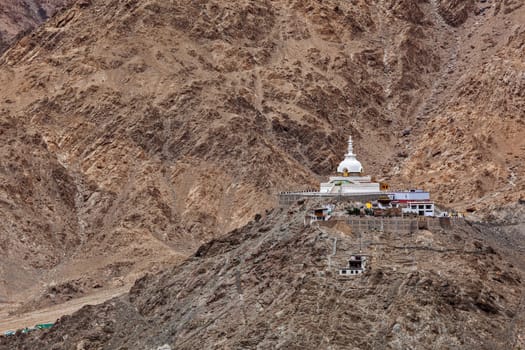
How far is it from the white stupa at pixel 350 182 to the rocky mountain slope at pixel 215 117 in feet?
79.0

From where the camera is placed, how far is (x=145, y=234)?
12506 cm

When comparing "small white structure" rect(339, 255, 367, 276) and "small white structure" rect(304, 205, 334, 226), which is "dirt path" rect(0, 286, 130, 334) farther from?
"small white structure" rect(339, 255, 367, 276)

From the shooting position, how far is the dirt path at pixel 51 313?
110438mm

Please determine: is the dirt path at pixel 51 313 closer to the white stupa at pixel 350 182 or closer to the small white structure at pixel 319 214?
the white stupa at pixel 350 182

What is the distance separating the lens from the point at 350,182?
92938mm

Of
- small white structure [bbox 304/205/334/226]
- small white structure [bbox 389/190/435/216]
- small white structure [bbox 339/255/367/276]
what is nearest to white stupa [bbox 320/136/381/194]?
small white structure [bbox 389/190/435/216]

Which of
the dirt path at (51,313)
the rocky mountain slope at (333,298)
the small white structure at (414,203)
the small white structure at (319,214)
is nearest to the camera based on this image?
the rocky mountain slope at (333,298)

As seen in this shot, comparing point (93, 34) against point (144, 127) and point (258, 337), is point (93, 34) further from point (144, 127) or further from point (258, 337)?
point (258, 337)

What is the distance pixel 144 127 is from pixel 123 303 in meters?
42.8

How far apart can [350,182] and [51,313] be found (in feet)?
106

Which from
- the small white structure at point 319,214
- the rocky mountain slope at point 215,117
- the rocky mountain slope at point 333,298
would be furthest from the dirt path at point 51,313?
the small white structure at point 319,214

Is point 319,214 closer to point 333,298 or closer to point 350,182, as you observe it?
point 350,182

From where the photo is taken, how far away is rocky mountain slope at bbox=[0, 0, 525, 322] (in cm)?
12594

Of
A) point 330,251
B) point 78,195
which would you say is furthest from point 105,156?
point 330,251
